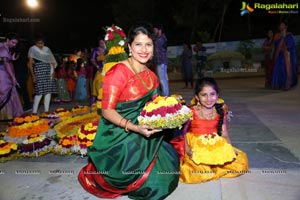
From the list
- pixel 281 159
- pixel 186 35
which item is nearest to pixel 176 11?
pixel 186 35

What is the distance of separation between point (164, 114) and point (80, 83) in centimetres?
808

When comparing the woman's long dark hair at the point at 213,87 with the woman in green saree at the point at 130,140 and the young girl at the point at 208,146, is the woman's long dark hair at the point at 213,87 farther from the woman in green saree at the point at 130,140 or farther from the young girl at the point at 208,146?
the woman in green saree at the point at 130,140

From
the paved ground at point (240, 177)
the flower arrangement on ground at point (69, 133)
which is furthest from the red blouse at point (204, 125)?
the flower arrangement on ground at point (69, 133)

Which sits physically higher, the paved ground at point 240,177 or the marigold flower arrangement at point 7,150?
the marigold flower arrangement at point 7,150

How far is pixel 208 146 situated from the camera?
126 inches

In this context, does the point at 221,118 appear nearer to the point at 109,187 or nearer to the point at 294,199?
the point at 294,199

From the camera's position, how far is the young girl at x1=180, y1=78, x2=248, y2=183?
3162 mm

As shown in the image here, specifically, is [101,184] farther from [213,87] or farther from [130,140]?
[213,87]

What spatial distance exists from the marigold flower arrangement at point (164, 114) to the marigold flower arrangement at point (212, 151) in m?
0.74

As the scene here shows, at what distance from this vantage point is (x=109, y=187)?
2.90 m

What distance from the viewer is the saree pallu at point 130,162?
2779 mm

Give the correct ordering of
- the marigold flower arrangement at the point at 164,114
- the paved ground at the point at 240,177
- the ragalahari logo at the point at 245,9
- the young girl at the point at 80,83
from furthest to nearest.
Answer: the ragalahari logo at the point at 245,9 → the young girl at the point at 80,83 → the paved ground at the point at 240,177 → the marigold flower arrangement at the point at 164,114

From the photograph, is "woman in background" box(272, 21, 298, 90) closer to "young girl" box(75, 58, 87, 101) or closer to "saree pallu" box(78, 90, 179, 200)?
"young girl" box(75, 58, 87, 101)

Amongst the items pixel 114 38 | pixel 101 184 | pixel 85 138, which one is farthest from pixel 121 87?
pixel 114 38
